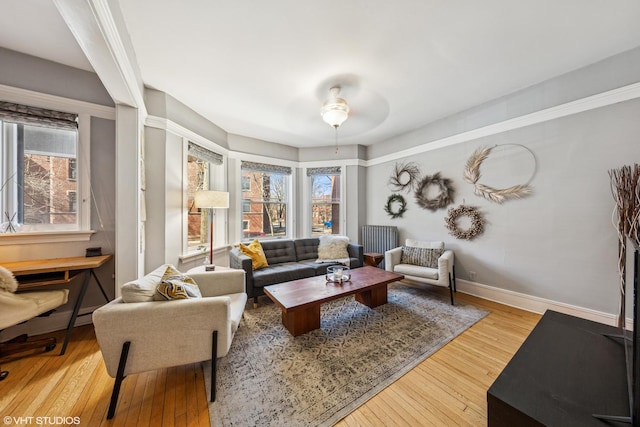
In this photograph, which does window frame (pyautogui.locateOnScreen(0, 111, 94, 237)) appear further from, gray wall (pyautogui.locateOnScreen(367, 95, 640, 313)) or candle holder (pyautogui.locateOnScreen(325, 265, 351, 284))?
gray wall (pyautogui.locateOnScreen(367, 95, 640, 313))

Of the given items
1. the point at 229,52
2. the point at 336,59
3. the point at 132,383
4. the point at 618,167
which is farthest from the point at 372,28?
the point at 132,383

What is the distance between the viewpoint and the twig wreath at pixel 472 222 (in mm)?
3182

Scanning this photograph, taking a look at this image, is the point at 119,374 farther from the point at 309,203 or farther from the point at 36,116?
the point at 309,203

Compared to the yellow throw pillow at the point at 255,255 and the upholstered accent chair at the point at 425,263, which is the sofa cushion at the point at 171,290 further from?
the upholstered accent chair at the point at 425,263

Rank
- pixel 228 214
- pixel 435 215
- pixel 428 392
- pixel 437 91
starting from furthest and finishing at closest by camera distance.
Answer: pixel 228 214 < pixel 435 215 < pixel 437 91 < pixel 428 392

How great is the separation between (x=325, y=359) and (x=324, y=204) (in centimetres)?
342

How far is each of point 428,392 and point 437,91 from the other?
10.5ft

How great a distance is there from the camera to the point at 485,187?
3.11 m

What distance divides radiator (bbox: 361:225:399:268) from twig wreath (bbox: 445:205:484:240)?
3.22ft

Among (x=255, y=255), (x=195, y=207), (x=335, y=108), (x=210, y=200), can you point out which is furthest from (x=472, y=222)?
(x=195, y=207)

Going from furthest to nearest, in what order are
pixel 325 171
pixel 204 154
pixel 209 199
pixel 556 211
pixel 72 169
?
pixel 325 171, pixel 204 154, pixel 209 199, pixel 556 211, pixel 72 169

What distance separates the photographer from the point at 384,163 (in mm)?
4547

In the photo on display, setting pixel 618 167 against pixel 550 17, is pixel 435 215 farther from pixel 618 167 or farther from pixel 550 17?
pixel 550 17

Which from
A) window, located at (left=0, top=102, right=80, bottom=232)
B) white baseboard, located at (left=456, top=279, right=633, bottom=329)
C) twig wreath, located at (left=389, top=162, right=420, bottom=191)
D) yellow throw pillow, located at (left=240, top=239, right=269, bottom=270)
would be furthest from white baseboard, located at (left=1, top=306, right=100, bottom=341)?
white baseboard, located at (left=456, top=279, right=633, bottom=329)
